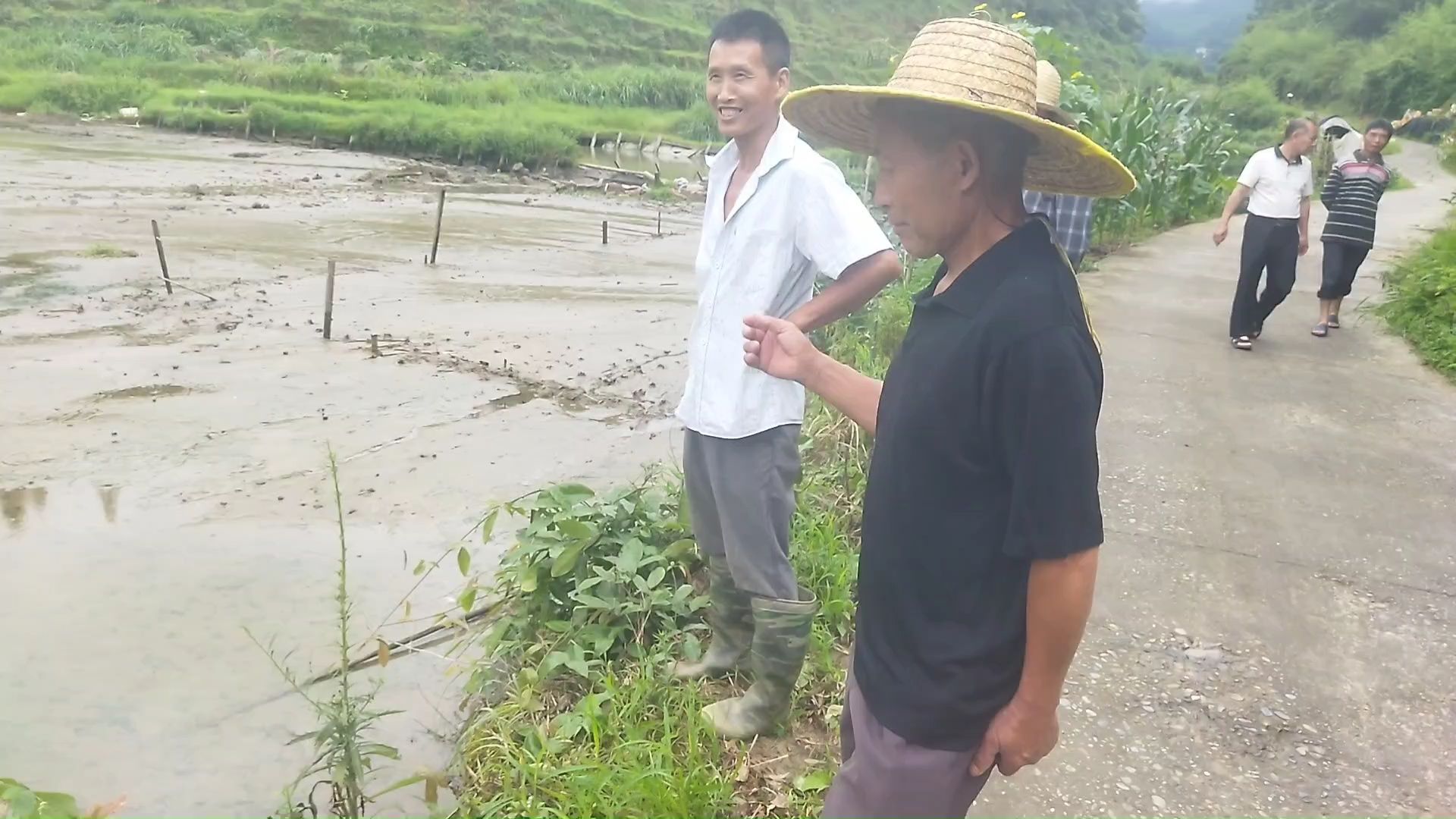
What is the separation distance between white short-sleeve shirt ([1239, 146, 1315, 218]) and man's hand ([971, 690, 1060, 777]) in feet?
21.8

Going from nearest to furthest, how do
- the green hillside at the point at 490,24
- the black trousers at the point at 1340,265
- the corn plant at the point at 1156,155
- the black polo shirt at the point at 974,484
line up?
the black polo shirt at the point at 974,484 < the black trousers at the point at 1340,265 < the corn plant at the point at 1156,155 < the green hillside at the point at 490,24

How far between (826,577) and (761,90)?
6.01ft

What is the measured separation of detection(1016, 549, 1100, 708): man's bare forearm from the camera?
4.83 feet

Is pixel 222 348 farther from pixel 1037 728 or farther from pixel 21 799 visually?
pixel 1037 728

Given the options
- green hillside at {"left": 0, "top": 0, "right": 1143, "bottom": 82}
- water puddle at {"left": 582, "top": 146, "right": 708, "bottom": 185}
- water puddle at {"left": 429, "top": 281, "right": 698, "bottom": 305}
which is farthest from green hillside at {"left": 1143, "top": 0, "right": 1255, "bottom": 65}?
water puddle at {"left": 429, "top": 281, "right": 698, "bottom": 305}

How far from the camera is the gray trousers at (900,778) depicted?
1.71 metres

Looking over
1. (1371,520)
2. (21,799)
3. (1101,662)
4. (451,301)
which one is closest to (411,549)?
(21,799)

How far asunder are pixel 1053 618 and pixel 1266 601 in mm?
2891

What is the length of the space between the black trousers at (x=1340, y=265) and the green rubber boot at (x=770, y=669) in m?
6.67

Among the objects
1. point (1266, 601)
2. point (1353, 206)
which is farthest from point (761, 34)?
point (1353, 206)

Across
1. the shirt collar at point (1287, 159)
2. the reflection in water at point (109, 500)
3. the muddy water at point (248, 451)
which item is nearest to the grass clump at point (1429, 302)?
the shirt collar at point (1287, 159)

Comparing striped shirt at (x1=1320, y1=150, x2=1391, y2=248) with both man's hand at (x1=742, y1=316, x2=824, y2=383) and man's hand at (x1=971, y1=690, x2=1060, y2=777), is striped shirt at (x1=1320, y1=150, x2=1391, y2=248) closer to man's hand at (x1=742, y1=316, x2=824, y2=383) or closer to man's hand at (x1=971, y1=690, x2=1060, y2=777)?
man's hand at (x1=742, y1=316, x2=824, y2=383)

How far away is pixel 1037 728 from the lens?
1589 mm

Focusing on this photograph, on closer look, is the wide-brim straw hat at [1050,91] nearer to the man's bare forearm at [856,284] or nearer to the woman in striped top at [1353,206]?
the man's bare forearm at [856,284]
